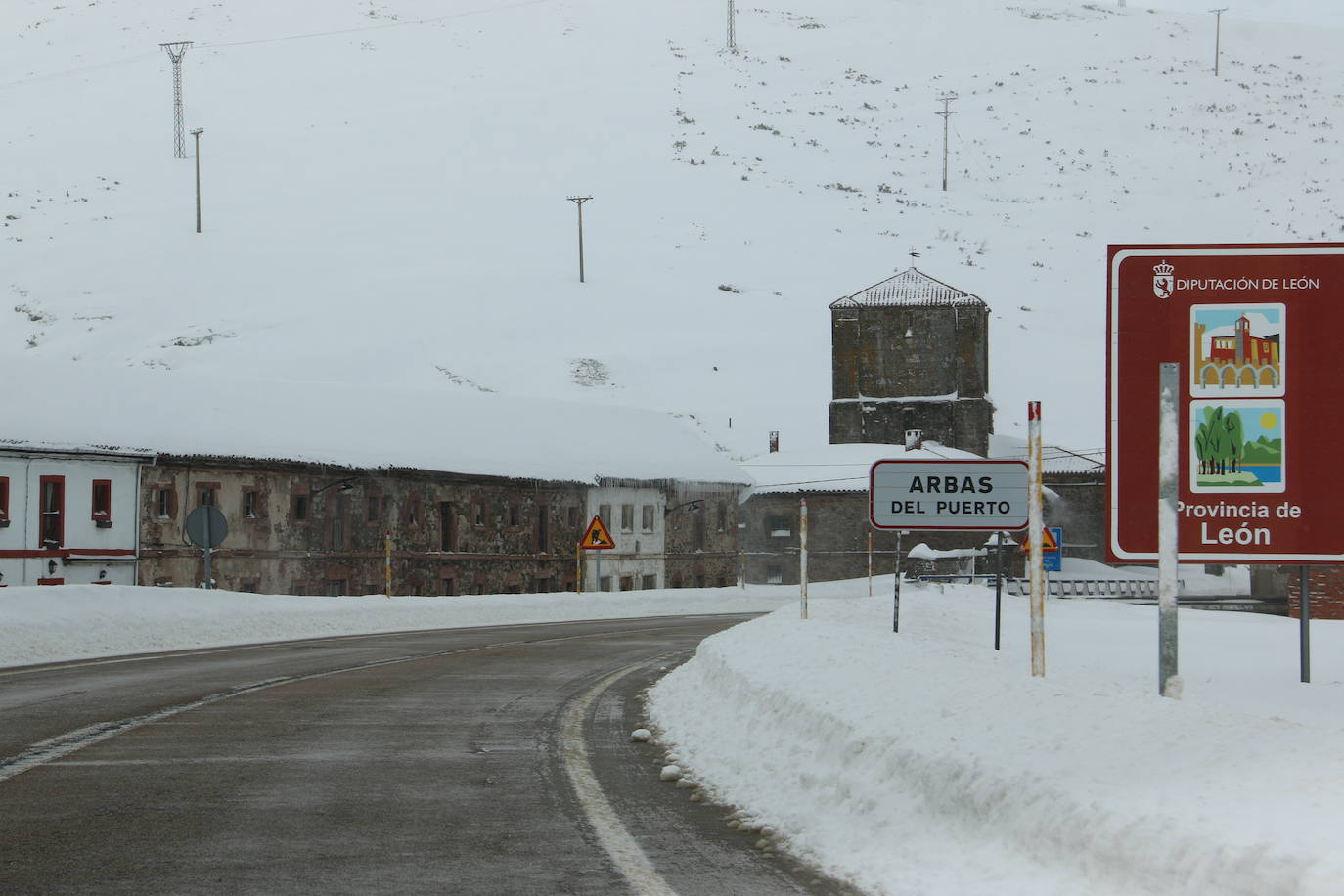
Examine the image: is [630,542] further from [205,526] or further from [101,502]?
[205,526]

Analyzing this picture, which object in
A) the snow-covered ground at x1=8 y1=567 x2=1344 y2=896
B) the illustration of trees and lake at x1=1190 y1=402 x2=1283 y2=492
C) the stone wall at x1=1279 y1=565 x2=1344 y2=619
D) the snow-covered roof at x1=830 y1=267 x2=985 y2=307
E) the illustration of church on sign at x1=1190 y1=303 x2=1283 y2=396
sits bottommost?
the stone wall at x1=1279 y1=565 x2=1344 y2=619

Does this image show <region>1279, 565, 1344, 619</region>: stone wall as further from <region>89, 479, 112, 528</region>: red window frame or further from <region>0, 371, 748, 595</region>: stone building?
<region>89, 479, 112, 528</region>: red window frame

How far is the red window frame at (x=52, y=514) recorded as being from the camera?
3934cm

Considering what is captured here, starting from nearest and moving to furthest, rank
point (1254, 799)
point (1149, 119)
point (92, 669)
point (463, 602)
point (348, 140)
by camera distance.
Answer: point (1254, 799)
point (92, 669)
point (463, 602)
point (348, 140)
point (1149, 119)

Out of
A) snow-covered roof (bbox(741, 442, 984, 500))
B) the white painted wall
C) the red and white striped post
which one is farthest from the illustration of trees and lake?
snow-covered roof (bbox(741, 442, 984, 500))

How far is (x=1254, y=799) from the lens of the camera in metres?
6.29

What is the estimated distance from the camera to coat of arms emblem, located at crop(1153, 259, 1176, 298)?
47.0ft

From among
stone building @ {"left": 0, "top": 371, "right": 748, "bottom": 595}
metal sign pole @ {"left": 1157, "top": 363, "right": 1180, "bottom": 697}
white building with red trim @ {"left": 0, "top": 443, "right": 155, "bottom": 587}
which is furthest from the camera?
stone building @ {"left": 0, "top": 371, "right": 748, "bottom": 595}

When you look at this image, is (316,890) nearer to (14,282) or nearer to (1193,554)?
(1193,554)

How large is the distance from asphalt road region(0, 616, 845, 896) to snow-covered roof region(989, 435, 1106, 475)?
69.8 meters

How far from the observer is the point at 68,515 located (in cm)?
3984

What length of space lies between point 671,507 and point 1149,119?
10613cm

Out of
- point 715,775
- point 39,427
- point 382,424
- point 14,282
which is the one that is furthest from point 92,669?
point 14,282

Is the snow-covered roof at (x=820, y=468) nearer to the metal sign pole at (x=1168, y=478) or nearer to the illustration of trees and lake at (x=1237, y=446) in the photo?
the illustration of trees and lake at (x=1237, y=446)
